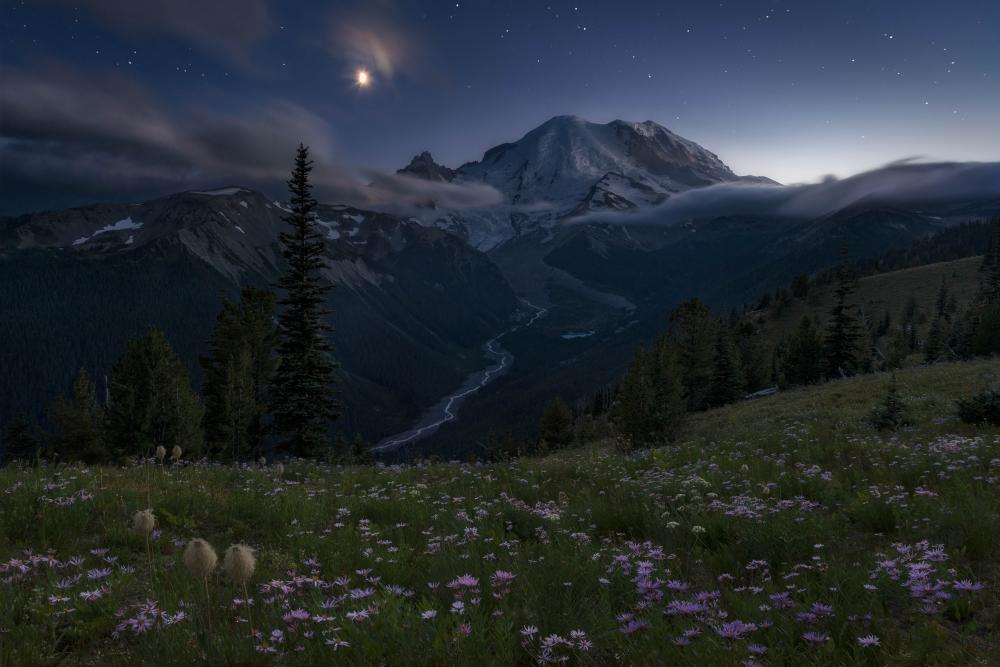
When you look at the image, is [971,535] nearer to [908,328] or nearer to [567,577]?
[567,577]

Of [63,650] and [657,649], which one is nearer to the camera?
[657,649]

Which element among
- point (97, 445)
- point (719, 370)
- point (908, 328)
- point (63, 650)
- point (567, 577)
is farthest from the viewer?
point (908, 328)

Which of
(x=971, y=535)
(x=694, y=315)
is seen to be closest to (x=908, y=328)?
(x=694, y=315)

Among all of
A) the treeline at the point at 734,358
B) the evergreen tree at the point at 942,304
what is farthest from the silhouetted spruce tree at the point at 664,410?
the evergreen tree at the point at 942,304

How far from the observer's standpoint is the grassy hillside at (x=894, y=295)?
148875 mm

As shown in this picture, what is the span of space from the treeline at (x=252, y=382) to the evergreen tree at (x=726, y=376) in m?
43.9

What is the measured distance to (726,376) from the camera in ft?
208

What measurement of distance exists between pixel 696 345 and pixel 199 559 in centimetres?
6740

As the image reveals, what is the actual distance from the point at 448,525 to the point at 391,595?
9.18 ft

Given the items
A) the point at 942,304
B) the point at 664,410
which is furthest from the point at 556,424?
the point at 942,304

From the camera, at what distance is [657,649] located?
10.1ft

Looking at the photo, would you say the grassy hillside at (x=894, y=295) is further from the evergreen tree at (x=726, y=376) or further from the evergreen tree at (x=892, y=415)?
the evergreen tree at (x=892, y=415)

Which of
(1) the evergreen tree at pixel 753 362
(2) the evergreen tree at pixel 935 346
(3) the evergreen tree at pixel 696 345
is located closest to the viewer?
(2) the evergreen tree at pixel 935 346

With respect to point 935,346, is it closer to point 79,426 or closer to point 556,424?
point 556,424
